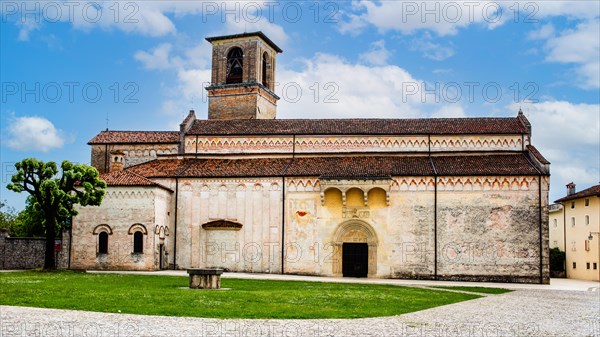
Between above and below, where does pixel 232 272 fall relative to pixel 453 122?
below

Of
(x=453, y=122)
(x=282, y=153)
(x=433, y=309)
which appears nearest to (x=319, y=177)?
(x=282, y=153)

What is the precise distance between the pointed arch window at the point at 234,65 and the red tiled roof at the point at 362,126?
6599 mm

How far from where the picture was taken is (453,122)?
51.4 m

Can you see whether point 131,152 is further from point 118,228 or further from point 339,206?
point 339,206

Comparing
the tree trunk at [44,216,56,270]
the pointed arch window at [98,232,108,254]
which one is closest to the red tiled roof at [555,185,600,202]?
the pointed arch window at [98,232,108,254]

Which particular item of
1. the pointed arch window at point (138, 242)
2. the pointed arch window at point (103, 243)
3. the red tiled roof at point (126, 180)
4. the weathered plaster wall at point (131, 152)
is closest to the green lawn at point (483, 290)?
the pointed arch window at point (138, 242)

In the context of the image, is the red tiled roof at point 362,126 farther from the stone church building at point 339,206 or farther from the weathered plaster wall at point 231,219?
the weathered plaster wall at point 231,219

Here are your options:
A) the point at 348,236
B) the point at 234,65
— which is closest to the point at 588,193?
the point at 348,236

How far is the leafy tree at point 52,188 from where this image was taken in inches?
1567

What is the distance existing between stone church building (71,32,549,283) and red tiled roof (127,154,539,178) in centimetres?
11

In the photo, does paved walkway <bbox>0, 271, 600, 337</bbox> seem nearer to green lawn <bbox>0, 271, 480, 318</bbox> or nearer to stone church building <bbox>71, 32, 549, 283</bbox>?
green lawn <bbox>0, 271, 480, 318</bbox>

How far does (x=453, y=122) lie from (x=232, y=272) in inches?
773

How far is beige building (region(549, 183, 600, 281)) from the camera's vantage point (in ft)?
185

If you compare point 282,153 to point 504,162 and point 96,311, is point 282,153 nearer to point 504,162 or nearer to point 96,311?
point 504,162
